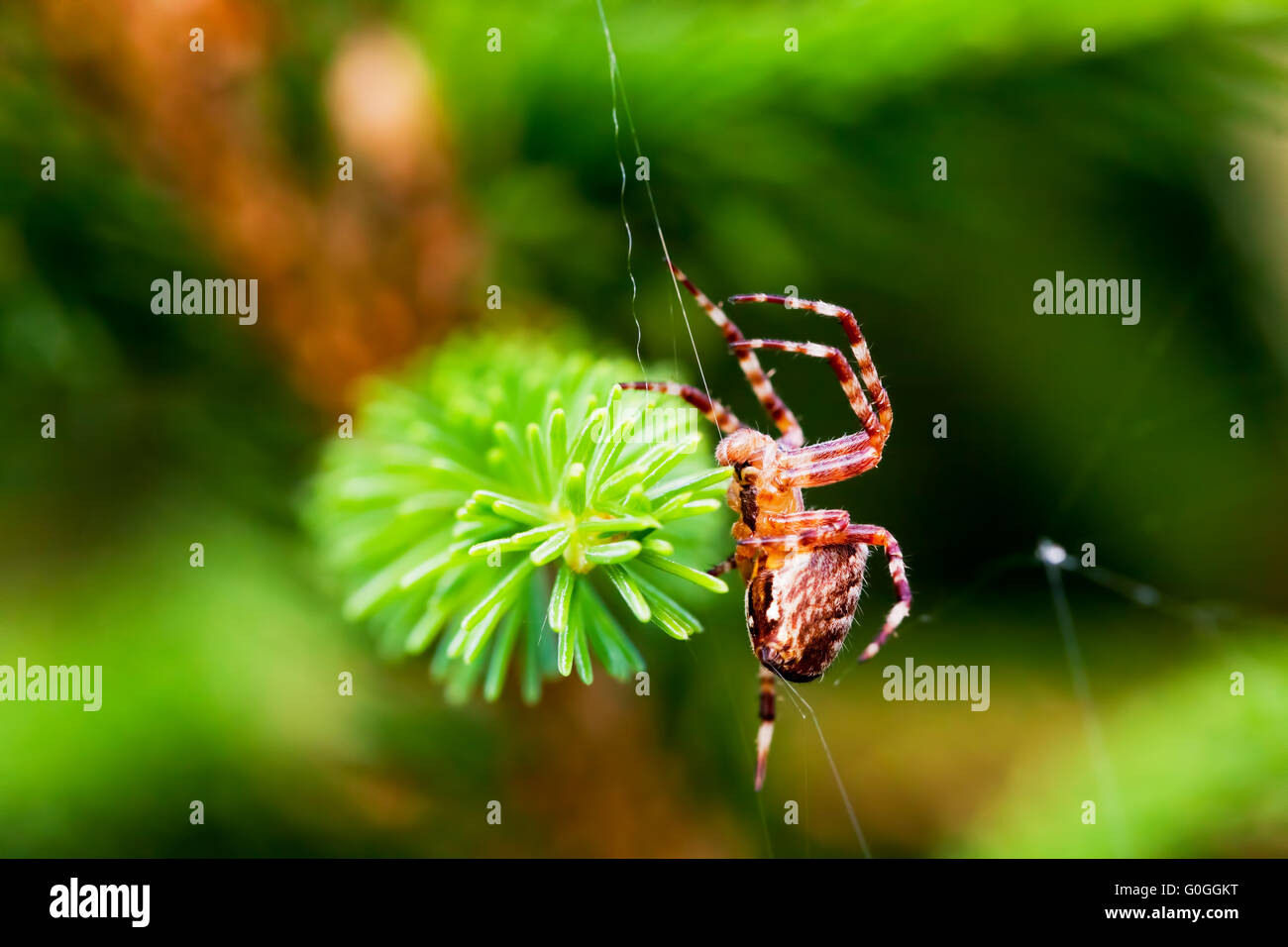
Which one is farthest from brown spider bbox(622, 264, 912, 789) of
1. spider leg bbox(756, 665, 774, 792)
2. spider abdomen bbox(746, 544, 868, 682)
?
spider leg bbox(756, 665, 774, 792)

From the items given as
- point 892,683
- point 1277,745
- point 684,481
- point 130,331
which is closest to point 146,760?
point 130,331

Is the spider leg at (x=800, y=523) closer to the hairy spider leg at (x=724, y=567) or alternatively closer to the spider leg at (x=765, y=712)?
the hairy spider leg at (x=724, y=567)

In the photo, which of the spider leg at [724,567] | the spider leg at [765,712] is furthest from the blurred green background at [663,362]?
the spider leg at [724,567]

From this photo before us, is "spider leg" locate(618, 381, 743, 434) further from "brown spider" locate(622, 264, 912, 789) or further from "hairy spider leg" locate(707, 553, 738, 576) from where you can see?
"hairy spider leg" locate(707, 553, 738, 576)

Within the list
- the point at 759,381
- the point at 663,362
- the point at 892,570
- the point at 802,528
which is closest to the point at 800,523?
the point at 802,528
